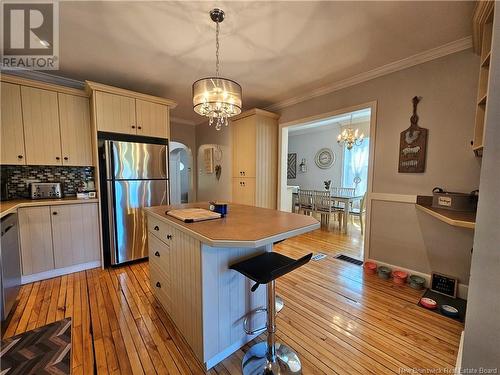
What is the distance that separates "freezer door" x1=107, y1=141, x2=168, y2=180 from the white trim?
2794mm

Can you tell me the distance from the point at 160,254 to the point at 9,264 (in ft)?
4.20

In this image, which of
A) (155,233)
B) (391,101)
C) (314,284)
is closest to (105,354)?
(155,233)

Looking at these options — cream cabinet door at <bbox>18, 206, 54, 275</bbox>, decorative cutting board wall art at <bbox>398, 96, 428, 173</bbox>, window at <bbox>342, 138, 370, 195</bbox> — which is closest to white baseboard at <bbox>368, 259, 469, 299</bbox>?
decorative cutting board wall art at <bbox>398, 96, 428, 173</bbox>

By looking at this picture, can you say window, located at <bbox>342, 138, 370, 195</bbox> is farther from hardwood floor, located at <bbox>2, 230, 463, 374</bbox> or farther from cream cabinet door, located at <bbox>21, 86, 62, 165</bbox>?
cream cabinet door, located at <bbox>21, 86, 62, 165</bbox>

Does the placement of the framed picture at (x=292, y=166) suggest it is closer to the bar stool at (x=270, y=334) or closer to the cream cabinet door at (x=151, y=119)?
the cream cabinet door at (x=151, y=119)

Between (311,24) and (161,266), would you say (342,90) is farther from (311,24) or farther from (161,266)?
(161,266)

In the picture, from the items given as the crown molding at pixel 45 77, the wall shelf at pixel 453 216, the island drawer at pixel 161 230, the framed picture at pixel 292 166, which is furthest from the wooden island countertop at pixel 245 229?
the framed picture at pixel 292 166

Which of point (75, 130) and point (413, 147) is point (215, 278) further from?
point (75, 130)

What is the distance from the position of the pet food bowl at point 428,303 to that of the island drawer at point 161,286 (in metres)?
2.25

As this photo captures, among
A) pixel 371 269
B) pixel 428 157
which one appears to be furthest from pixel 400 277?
pixel 428 157

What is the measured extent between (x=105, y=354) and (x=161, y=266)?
62cm

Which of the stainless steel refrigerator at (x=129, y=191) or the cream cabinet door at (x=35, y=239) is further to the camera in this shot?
the stainless steel refrigerator at (x=129, y=191)

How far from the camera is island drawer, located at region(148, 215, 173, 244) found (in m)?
1.59

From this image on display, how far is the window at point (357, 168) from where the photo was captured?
5551 millimetres
